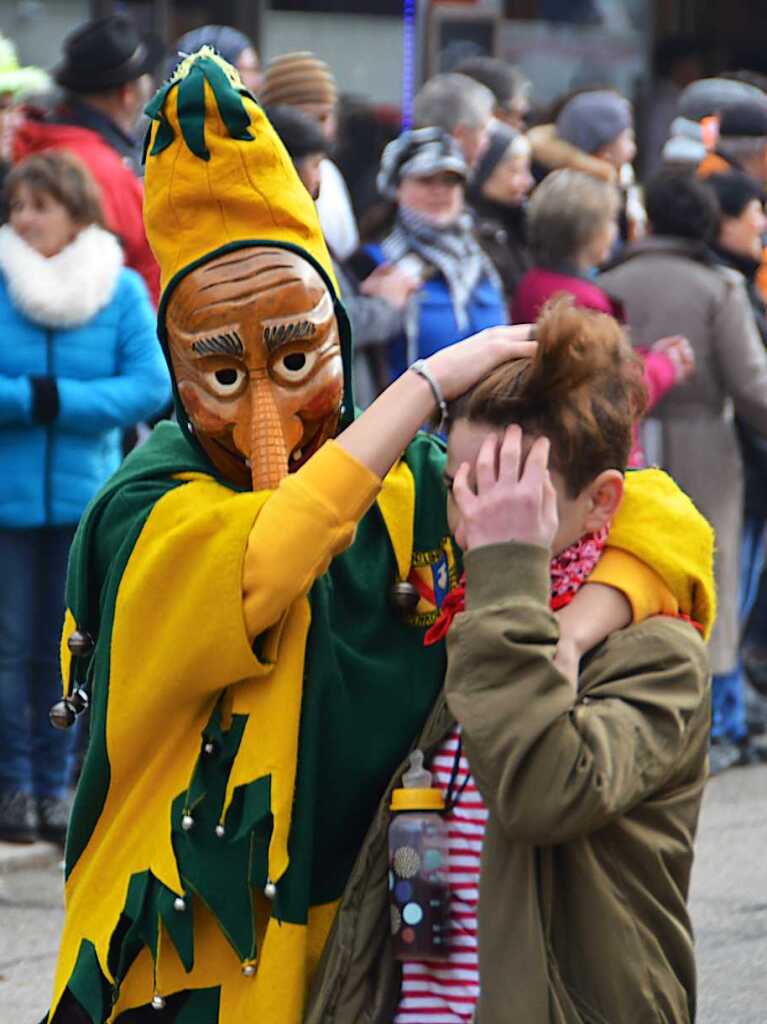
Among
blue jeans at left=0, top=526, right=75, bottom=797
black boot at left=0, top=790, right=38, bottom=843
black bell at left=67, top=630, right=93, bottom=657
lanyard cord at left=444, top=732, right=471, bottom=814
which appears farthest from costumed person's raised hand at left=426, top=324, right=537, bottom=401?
black boot at left=0, top=790, right=38, bottom=843

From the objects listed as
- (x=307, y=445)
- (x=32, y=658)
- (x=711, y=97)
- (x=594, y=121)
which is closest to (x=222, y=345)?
(x=307, y=445)

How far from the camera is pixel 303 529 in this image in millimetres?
2549

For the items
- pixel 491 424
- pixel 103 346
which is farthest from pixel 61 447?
pixel 491 424

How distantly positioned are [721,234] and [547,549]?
5535 mm

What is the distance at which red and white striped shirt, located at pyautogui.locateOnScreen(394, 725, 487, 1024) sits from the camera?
2.47m

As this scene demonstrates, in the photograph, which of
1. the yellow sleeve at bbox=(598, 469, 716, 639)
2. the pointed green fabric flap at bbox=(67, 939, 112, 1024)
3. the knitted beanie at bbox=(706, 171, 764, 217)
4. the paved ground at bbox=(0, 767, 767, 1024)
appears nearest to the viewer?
the yellow sleeve at bbox=(598, 469, 716, 639)

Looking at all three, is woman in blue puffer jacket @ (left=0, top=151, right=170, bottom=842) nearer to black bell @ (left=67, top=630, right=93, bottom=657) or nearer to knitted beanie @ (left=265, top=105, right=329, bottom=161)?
knitted beanie @ (left=265, top=105, right=329, bottom=161)

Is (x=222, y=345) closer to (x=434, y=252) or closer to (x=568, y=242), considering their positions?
(x=434, y=252)

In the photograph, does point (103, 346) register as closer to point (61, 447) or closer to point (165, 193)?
point (61, 447)

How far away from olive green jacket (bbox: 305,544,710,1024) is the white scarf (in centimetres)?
370

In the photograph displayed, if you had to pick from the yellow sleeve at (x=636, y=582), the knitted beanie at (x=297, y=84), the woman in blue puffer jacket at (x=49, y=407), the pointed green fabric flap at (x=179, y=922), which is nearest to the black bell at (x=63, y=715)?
the pointed green fabric flap at (x=179, y=922)

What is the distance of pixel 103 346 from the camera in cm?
593

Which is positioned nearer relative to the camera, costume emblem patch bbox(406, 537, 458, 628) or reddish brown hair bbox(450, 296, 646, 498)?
reddish brown hair bbox(450, 296, 646, 498)

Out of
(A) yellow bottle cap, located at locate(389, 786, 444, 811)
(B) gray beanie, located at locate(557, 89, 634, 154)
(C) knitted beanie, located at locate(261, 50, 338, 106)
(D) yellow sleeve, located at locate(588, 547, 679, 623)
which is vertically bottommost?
(B) gray beanie, located at locate(557, 89, 634, 154)
